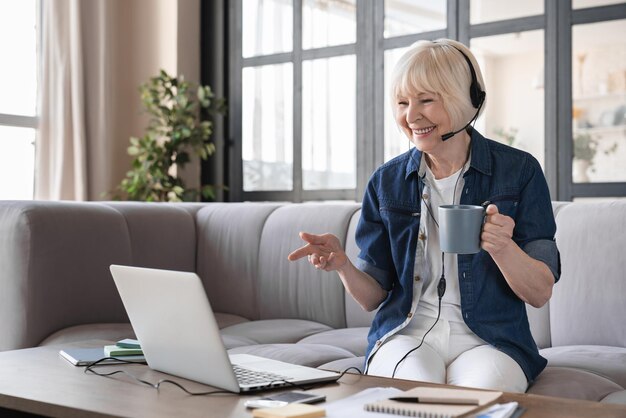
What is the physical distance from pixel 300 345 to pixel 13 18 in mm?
3188

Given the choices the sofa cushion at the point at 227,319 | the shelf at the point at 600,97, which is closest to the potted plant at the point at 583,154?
the shelf at the point at 600,97

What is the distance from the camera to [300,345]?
2.44 meters

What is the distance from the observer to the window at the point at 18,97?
4.62 meters

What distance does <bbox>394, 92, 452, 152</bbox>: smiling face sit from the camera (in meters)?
1.79

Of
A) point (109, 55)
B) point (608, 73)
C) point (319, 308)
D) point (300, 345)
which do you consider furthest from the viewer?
point (109, 55)

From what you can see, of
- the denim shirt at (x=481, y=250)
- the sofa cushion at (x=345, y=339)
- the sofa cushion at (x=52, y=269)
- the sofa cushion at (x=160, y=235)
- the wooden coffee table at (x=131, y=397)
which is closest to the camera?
the wooden coffee table at (x=131, y=397)

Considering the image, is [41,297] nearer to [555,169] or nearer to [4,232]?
[4,232]

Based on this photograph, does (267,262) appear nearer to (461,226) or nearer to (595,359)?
(595,359)

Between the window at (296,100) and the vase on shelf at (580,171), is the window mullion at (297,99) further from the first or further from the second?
the vase on shelf at (580,171)

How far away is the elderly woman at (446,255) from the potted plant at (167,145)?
2.91 meters

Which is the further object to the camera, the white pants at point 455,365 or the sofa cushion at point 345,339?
the sofa cushion at point 345,339

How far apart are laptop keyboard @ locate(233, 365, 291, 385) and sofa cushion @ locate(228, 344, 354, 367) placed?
31.6 inches

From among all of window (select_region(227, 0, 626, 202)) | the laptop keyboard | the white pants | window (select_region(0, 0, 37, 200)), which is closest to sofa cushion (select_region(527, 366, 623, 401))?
the white pants

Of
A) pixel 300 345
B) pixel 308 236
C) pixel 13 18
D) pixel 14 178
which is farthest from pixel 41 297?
pixel 13 18
